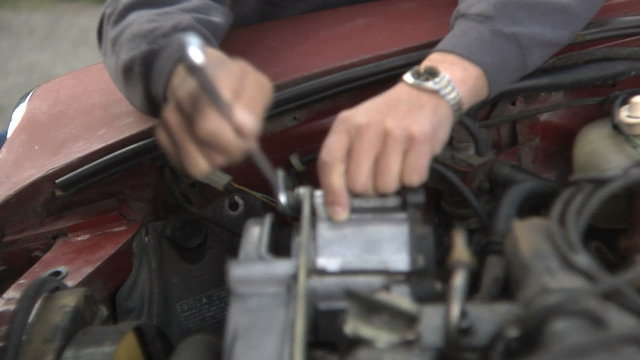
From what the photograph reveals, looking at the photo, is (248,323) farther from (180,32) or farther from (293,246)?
(180,32)

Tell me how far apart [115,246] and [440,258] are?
0.42 metres

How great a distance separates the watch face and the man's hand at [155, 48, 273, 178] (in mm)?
197

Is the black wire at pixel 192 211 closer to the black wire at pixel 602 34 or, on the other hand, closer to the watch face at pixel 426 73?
the watch face at pixel 426 73

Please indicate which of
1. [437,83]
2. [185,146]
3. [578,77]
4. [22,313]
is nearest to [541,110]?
[578,77]

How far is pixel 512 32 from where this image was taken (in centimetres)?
88

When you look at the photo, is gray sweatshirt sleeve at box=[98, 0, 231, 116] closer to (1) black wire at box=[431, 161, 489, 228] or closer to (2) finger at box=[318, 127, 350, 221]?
(2) finger at box=[318, 127, 350, 221]

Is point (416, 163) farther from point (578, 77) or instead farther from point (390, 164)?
point (578, 77)

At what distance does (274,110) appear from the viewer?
2.95ft

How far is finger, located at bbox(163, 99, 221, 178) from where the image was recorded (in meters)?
0.69

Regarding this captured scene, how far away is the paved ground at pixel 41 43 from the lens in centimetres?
290

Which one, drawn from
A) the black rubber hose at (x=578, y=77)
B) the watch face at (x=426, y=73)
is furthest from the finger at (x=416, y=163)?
the black rubber hose at (x=578, y=77)

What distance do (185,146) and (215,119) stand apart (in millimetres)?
86

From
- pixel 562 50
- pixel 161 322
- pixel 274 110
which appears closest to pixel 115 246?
pixel 161 322

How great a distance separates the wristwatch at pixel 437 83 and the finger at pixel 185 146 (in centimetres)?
26
